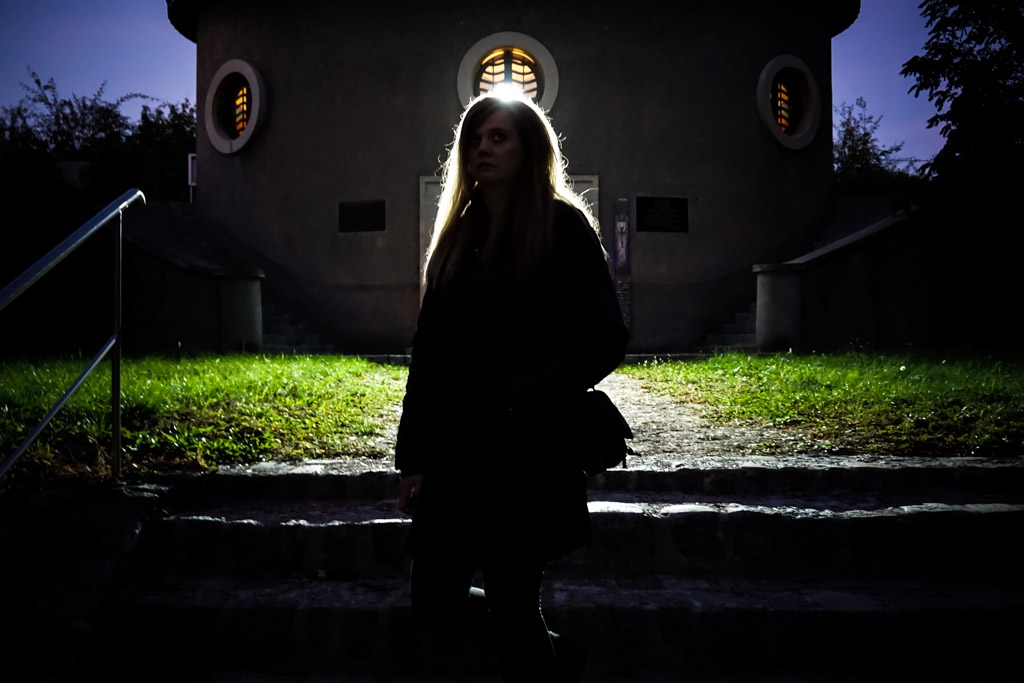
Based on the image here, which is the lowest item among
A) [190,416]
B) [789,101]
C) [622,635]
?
[622,635]

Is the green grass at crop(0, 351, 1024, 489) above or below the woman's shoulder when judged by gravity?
below

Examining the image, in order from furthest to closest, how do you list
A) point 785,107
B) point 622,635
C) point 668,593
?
point 785,107 < point 668,593 < point 622,635

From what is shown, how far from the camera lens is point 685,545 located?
2846 millimetres

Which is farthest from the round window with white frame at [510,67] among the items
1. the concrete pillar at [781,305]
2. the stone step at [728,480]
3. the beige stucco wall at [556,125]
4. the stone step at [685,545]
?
the stone step at [685,545]

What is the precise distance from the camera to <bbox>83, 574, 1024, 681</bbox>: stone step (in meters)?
2.38

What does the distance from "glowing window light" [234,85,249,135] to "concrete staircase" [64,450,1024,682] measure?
9.40m

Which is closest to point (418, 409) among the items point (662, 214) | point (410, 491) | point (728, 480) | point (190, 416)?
point (410, 491)

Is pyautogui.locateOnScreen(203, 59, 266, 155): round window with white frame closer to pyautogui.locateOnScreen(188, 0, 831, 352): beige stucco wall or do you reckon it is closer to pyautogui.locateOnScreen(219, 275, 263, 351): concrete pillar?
pyautogui.locateOnScreen(188, 0, 831, 352): beige stucco wall

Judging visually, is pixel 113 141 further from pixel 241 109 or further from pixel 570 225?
pixel 570 225

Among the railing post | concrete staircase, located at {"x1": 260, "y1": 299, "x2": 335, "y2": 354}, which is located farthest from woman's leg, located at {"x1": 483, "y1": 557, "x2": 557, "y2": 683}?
concrete staircase, located at {"x1": 260, "y1": 299, "x2": 335, "y2": 354}

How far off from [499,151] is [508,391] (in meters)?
0.60

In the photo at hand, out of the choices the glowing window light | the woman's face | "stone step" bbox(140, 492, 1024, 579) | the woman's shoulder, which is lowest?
"stone step" bbox(140, 492, 1024, 579)

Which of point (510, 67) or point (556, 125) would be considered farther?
point (510, 67)

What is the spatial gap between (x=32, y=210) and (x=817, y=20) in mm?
11718
